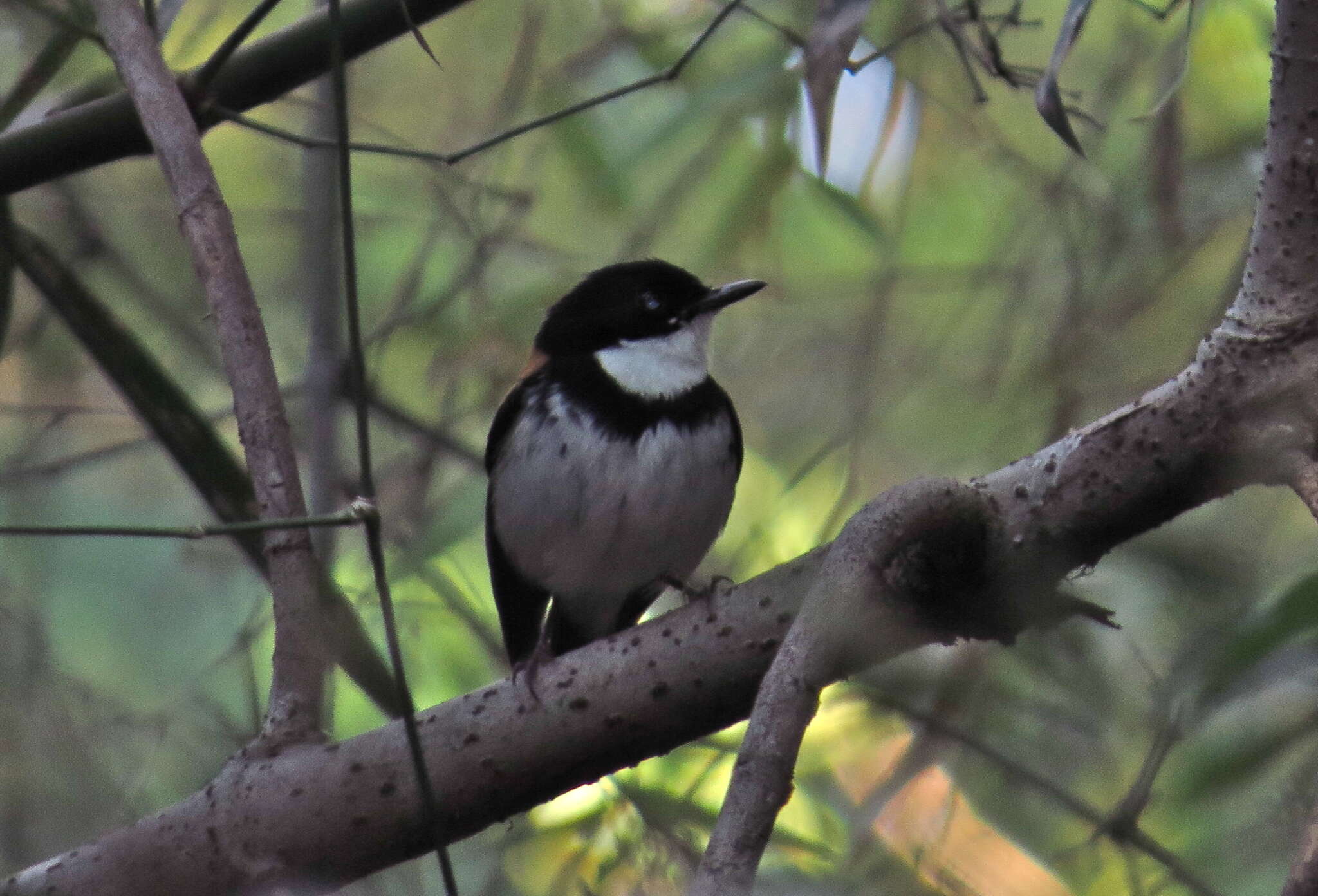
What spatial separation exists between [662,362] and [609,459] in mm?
412

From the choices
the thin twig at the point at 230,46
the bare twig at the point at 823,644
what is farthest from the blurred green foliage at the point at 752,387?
the bare twig at the point at 823,644

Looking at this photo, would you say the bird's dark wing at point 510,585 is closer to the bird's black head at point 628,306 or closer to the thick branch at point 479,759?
the bird's black head at point 628,306

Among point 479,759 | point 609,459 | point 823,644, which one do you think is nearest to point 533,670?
point 479,759

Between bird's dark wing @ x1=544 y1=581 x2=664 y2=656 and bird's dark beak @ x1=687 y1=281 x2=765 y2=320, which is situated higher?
bird's dark beak @ x1=687 y1=281 x2=765 y2=320

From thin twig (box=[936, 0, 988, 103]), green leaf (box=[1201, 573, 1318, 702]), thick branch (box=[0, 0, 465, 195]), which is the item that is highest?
thick branch (box=[0, 0, 465, 195])

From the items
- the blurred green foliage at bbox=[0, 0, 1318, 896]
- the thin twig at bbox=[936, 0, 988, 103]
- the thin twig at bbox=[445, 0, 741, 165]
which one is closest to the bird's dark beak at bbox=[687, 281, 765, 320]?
the blurred green foliage at bbox=[0, 0, 1318, 896]

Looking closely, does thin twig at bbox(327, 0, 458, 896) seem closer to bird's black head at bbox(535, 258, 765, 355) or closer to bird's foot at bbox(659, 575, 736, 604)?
bird's foot at bbox(659, 575, 736, 604)

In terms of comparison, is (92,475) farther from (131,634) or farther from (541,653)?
(541,653)

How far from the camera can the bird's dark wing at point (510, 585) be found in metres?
3.64

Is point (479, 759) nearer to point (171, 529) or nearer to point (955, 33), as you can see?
point (171, 529)

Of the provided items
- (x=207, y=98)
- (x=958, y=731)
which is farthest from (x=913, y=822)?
(x=207, y=98)

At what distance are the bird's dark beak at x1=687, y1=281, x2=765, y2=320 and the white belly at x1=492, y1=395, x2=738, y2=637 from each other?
1.41ft

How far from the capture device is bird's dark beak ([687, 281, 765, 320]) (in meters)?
3.76

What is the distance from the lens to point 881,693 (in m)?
3.32
